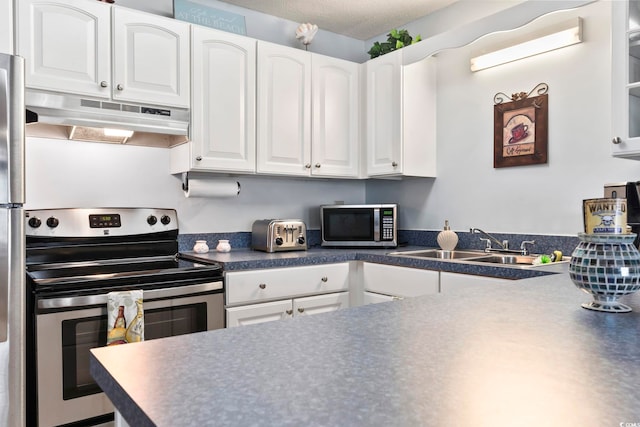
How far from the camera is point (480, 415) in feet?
1.68

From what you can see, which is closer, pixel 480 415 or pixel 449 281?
pixel 480 415

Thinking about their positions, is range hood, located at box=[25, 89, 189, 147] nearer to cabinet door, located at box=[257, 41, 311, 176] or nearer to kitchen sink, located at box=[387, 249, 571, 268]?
cabinet door, located at box=[257, 41, 311, 176]

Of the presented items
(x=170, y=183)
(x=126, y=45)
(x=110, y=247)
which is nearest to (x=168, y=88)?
(x=126, y=45)

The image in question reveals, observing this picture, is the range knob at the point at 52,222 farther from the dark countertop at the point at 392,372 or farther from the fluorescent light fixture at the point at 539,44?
the fluorescent light fixture at the point at 539,44

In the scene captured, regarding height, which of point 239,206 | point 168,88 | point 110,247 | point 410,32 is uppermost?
point 410,32

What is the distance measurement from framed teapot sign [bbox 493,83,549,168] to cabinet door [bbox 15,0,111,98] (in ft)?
7.12

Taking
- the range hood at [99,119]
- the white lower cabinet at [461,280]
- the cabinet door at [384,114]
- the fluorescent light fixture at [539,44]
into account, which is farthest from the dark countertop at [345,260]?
the fluorescent light fixture at [539,44]

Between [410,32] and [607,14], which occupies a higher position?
[410,32]

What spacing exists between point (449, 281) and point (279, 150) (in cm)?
128

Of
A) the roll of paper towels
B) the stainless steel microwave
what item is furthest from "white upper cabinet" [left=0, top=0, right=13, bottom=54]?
the stainless steel microwave

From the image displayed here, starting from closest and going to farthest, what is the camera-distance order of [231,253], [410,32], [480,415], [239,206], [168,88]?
[480,415], [168,88], [231,253], [239,206], [410,32]

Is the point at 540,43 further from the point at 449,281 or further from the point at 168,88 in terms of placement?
the point at 168,88

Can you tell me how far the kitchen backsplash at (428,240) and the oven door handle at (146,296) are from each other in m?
0.67

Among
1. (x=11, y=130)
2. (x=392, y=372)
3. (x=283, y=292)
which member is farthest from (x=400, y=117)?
(x=392, y=372)
